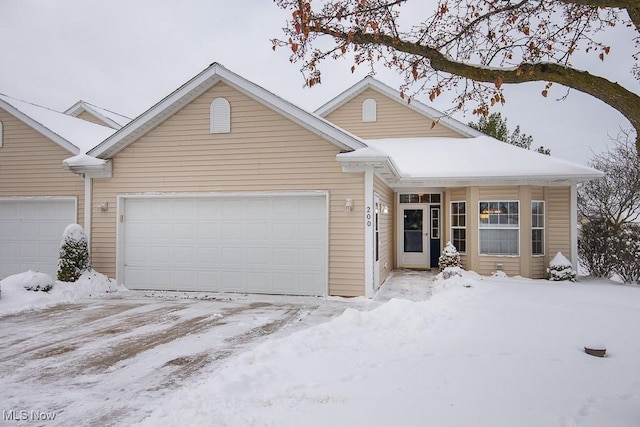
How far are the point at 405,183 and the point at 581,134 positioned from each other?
4296cm

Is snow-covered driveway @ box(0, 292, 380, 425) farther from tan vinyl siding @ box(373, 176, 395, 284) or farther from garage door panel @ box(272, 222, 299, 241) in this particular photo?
tan vinyl siding @ box(373, 176, 395, 284)

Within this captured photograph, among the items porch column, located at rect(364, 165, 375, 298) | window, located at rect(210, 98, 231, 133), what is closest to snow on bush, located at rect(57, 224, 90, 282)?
window, located at rect(210, 98, 231, 133)

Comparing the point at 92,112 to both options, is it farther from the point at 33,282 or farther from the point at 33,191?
the point at 33,282

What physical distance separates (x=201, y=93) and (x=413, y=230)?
822 centimetres

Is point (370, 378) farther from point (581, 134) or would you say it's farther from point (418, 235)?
point (581, 134)

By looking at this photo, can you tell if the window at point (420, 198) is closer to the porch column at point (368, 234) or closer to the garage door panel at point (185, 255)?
the porch column at point (368, 234)

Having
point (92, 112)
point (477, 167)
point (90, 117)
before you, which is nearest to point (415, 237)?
point (477, 167)

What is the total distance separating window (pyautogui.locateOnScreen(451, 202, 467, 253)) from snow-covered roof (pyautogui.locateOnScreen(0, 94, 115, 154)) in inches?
443

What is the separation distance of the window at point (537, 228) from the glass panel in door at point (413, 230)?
343 cm

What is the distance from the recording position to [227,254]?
9.52 meters

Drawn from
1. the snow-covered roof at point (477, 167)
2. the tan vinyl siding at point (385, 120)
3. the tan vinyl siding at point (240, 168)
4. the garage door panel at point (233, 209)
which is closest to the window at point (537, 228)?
the snow-covered roof at point (477, 167)

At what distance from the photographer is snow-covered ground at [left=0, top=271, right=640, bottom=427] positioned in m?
3.32

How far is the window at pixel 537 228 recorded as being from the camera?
473 inches

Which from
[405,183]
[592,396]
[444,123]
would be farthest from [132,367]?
[444,123]
